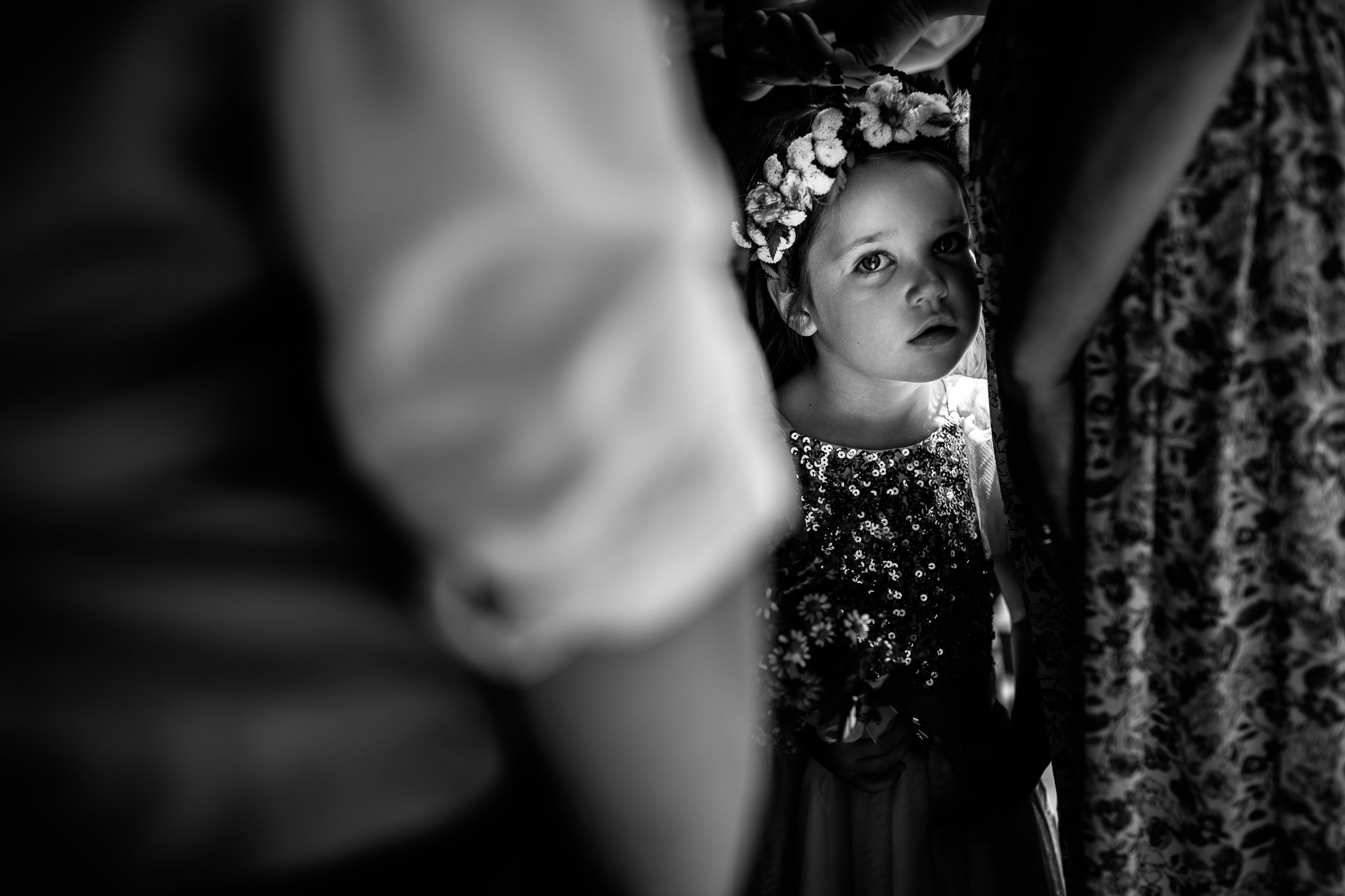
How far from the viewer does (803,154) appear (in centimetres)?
154

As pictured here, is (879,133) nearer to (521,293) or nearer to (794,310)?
(794,310)

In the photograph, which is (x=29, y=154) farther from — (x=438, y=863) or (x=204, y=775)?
(x=438, y=863)

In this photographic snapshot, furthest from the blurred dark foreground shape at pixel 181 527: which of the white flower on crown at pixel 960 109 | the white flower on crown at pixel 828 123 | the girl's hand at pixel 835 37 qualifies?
the girl's hand at pixel 835 37

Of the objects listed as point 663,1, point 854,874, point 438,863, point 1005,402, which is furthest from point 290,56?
point 663,1

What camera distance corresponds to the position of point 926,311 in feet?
4.86

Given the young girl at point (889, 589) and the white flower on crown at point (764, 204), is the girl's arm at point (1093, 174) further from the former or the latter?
the white flower on crown at point (764, 204)

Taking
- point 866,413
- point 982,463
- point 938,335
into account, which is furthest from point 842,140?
point 982,463

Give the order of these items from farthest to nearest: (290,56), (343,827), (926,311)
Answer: (926,311) < (343,827) < (290,56)

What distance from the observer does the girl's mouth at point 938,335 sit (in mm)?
1494

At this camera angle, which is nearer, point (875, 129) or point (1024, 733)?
point (1024, 733)

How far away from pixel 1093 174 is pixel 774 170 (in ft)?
2.72

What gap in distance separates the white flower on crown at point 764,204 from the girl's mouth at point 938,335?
1.14ft

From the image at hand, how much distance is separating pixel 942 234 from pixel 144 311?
1360mm

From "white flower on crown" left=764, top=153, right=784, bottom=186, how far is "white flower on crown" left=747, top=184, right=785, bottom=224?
1 centimetres
